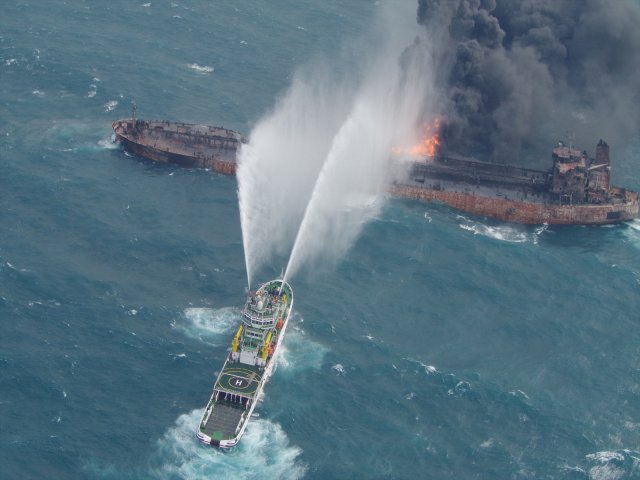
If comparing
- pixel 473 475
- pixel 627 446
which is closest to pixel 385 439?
pixel 473 475

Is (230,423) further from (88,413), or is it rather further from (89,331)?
(89,331)

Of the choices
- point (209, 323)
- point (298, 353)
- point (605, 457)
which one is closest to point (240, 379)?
point (298, 353)

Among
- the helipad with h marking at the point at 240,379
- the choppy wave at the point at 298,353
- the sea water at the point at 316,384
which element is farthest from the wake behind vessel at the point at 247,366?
the sea water at the point at 316,384

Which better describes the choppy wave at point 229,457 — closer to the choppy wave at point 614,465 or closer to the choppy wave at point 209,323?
the choppy wave at point 209,323

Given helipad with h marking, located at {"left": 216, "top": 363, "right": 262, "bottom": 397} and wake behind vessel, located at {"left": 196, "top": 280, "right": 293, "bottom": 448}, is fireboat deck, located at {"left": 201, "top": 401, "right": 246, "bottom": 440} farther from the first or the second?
helipad with h marking, located at {"left": 216, "top": 363, "right": 262, "bottom": 397}

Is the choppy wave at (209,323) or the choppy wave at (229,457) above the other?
the choppy wave at (209,323)

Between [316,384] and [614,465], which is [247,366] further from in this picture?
[614,465]

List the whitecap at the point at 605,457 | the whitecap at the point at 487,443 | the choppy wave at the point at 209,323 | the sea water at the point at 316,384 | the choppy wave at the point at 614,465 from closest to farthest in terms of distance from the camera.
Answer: the sea water at the point at 316,384 < the choppy wave at the point at 614,465 < the whitecap at the point at 605,457 < the whitecap at the point at 487,443 < the choppy wave at the point at 209,323
